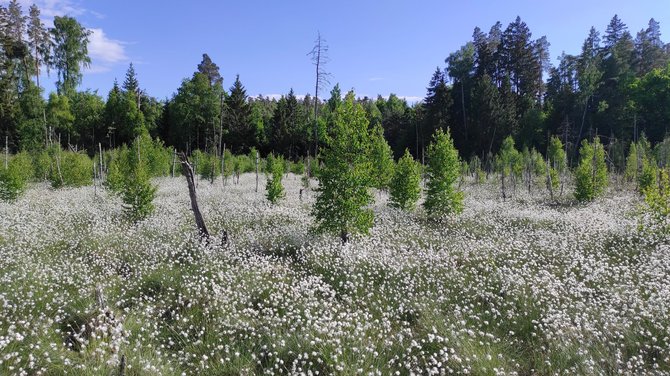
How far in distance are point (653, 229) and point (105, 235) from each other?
17.6 metres

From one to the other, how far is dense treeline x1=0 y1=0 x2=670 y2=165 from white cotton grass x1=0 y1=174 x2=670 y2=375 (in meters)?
31.3

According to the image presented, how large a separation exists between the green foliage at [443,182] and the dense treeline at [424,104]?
991 inches

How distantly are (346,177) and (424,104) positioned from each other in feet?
175

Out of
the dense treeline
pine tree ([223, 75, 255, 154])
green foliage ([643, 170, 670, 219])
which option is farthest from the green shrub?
green foliage ([643, 170, 670, 219])

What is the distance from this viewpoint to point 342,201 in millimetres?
13117

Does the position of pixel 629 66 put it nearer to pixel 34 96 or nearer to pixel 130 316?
pixel 130 316

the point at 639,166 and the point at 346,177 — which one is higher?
the point at 639,166

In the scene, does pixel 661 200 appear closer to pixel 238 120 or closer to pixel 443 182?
pixel 443 182

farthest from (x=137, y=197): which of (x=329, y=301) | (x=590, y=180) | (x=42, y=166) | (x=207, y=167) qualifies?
(x=590, y=180)

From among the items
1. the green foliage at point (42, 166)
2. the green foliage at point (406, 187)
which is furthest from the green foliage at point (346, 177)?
the green foliage at point (42, 166)

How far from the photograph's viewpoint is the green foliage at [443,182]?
17859 millimetres

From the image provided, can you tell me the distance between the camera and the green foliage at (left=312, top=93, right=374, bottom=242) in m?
13.2

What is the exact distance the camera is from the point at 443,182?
18.1m

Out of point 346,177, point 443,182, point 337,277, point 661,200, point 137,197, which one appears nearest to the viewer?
point 337,277
